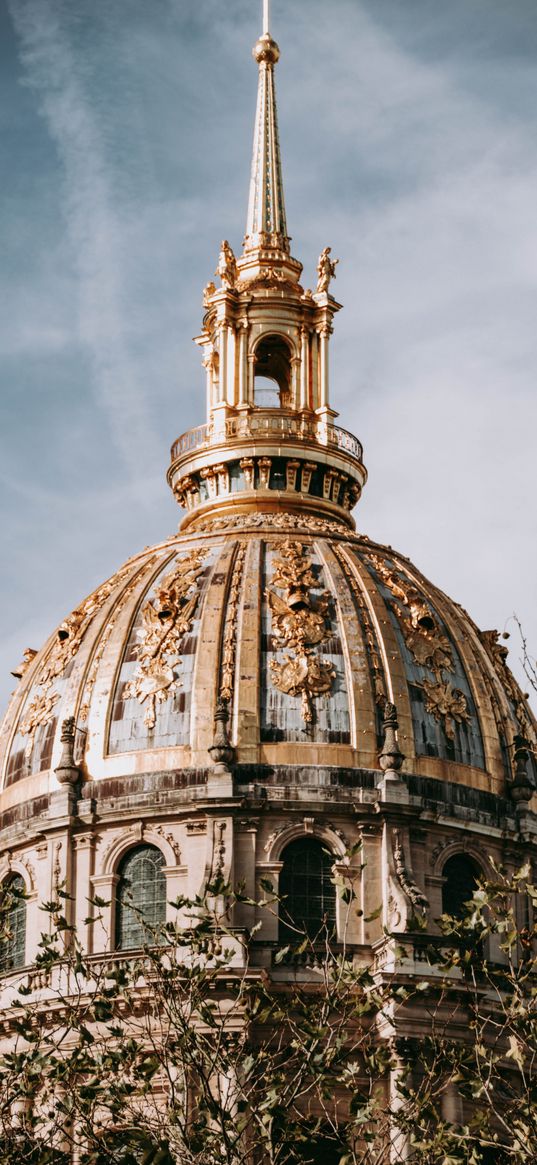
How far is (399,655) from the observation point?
7869cm

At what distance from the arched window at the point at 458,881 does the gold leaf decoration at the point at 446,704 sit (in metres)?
3.97

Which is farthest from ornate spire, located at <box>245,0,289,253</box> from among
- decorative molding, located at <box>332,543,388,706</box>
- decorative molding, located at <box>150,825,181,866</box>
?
decorative molding, located at <box>150,825,181,866</box>

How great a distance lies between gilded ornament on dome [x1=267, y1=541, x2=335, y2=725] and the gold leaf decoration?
330 centimetres

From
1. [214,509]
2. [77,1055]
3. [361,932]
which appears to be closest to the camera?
[77,1055]

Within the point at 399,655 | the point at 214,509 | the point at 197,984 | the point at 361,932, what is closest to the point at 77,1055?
the point at 197,984

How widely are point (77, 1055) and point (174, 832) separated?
30.0 metres

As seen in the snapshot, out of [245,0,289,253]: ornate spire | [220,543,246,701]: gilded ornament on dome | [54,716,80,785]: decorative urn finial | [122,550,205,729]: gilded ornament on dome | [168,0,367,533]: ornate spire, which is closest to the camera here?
[220,543,246,701]: gilded ornament on dome

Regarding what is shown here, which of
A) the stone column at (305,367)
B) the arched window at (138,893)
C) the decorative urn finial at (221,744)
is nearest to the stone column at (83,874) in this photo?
the arched window at (138,893)

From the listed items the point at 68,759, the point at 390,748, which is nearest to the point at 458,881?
the point at 390,748

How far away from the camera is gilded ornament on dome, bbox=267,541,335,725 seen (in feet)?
252

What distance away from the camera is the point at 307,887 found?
242 feet

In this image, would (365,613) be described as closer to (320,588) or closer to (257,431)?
(320,588)

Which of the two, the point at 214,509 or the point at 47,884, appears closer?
the point at 47,884

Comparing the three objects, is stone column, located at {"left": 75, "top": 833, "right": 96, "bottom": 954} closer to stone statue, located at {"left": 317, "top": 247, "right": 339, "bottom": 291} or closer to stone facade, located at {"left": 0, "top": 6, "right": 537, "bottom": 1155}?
stone facade, located at {"left": 0, "top": 6, "right": 537, "bottom": 1155}
